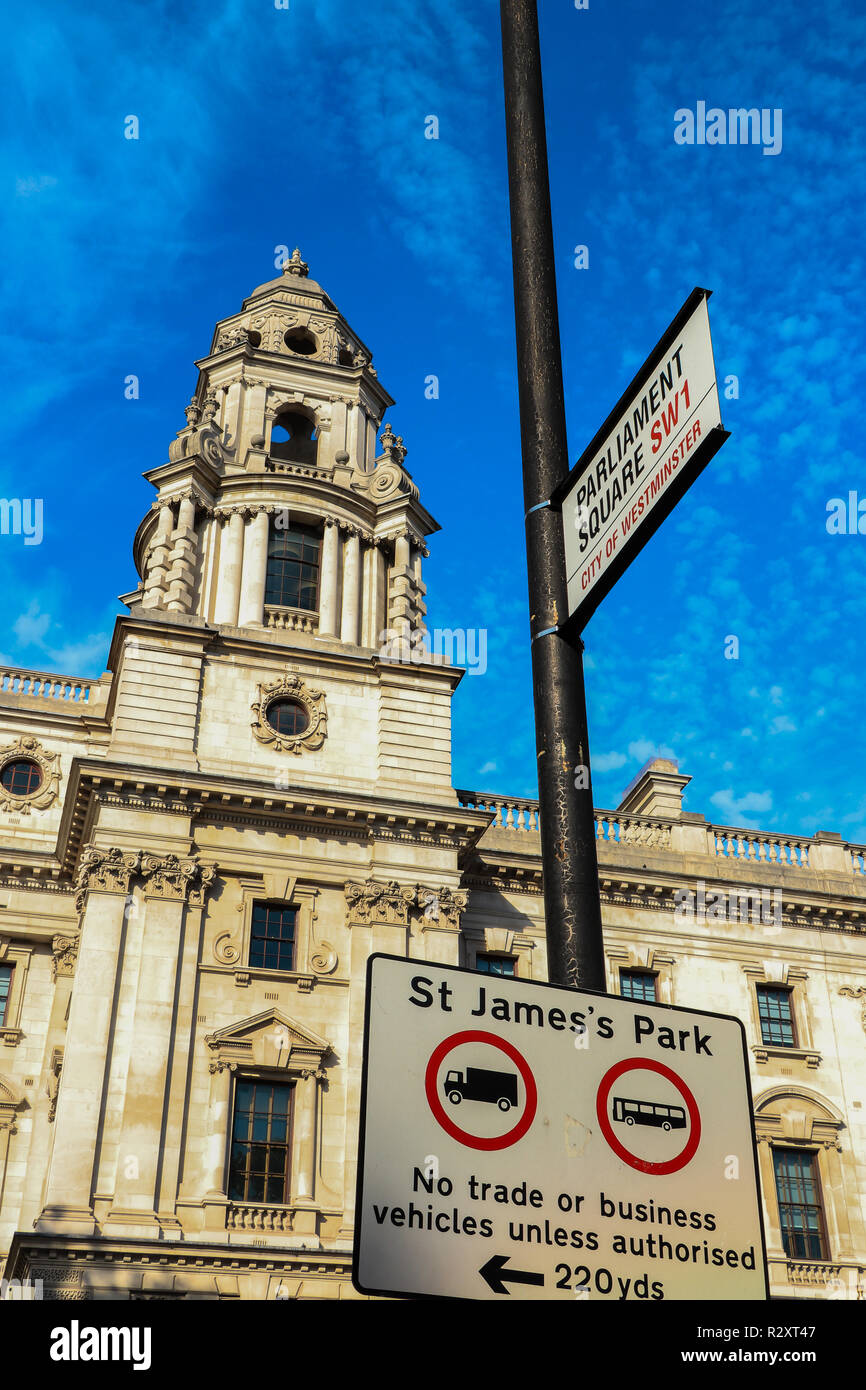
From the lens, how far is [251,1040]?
3112 centimetres

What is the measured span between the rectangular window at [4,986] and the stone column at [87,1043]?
416 cm

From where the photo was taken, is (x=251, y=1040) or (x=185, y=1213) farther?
(x=251, y=1040)

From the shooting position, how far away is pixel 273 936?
1294 inches

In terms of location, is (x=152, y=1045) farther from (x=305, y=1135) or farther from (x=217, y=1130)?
(x=305, y=1135)

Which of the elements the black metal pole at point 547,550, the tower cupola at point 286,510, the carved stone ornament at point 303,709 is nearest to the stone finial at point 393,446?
the tower cupola at point 286,510

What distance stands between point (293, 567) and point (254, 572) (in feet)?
4.64

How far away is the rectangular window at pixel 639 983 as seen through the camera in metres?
37.7

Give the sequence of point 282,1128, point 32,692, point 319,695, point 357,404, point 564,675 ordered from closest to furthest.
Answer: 1. point 564,675
2. point 282,1128
3. point 319,695
4. point 32,692
5. point 357,404

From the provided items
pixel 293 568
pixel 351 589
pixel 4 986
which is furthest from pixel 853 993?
pixel 4 986

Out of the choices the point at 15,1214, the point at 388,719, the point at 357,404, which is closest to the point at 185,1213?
the point at 15,1214

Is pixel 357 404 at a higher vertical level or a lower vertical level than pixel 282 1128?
higher

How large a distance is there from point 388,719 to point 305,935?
19.8 feet
